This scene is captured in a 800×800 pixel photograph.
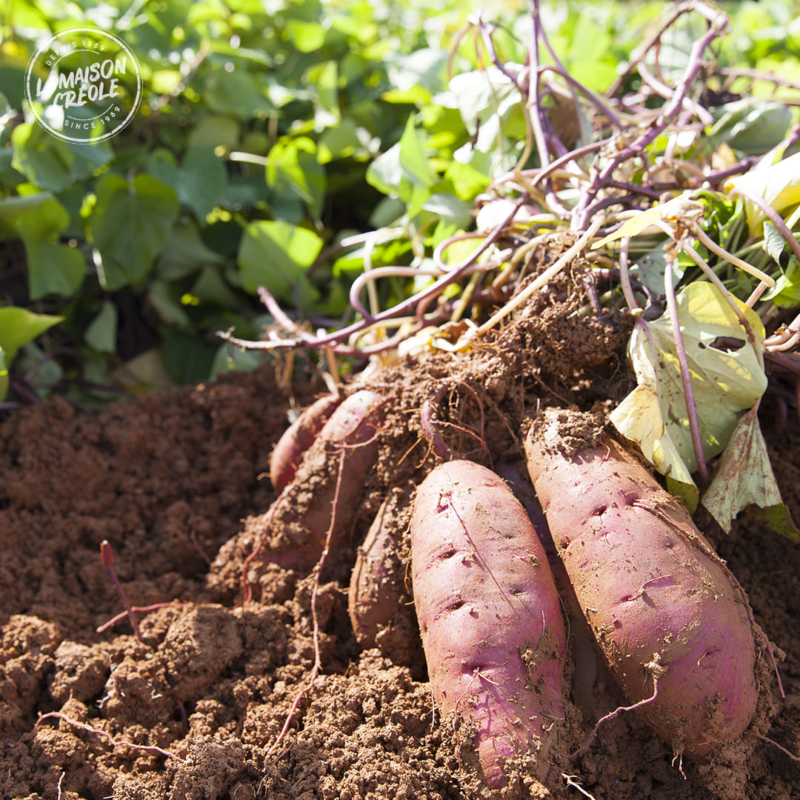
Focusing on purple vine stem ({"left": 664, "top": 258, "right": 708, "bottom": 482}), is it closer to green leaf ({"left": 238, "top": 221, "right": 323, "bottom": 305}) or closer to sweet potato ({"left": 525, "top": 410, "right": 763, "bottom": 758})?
sweet potato ({"left": 525, "top": 410, "right": 763, "bottom": 758})

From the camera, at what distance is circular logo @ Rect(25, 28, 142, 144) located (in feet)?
7.66

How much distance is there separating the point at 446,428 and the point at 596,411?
1.17 ft

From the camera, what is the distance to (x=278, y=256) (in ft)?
7.89

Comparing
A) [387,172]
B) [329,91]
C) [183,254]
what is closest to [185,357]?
[183,254]

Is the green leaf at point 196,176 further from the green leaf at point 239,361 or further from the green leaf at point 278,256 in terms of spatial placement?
the green leaf at point 239,361

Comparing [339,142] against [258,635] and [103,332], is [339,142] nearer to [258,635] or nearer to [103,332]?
[103,332]

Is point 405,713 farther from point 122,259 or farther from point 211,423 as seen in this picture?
point 122,259

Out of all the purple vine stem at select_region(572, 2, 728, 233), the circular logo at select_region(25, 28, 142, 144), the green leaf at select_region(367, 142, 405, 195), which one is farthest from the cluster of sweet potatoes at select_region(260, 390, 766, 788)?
the circular logo at select_region(25, 28, 142, 144)

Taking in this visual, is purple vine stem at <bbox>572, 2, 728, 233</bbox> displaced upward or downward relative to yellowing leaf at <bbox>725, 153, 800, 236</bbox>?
upward

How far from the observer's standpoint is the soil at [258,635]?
1227 mm

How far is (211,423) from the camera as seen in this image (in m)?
2.23

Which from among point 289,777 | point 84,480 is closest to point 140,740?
point 289,777

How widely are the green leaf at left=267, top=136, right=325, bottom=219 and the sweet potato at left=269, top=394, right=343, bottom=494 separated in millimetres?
1120

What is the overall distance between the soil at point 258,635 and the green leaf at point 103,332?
473 millimetres
